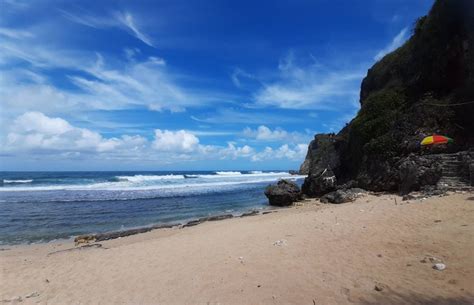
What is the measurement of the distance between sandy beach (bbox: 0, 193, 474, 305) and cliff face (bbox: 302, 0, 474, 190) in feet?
28.4

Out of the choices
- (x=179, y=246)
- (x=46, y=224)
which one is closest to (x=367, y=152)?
(x=179, y=246)

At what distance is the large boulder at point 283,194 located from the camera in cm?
2250

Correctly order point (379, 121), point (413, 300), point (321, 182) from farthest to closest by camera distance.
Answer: point (321, 182), point (379, 121), point (413, 300)

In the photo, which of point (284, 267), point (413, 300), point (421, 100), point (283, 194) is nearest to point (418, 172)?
point (421, 100)

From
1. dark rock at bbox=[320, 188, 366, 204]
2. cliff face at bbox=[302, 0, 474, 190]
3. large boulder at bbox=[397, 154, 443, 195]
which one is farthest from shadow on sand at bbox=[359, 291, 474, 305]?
cliff face at bbox=[302, 0, 474, 190]

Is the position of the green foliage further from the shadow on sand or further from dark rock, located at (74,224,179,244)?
the shadow on sand

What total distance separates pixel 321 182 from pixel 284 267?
18.5 metres

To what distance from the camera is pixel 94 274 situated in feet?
24.7

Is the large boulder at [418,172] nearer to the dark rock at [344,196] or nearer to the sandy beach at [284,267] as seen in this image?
the dark rock at [344,196]

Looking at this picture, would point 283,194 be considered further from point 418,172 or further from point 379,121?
point 418,172

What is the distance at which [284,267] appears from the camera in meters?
6.66

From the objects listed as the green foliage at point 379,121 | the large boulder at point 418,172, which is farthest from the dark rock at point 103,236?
the green foliage at point 379,121

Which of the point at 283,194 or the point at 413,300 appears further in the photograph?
the point at 283,194

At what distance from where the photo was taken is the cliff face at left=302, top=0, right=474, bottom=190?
1745 centimetres
